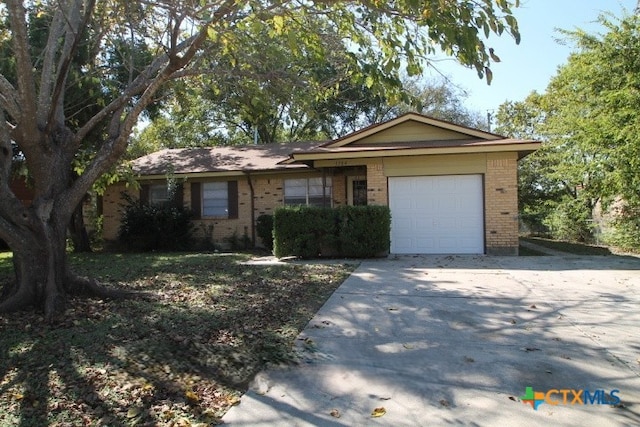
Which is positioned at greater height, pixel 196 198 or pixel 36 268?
pixel 196 198

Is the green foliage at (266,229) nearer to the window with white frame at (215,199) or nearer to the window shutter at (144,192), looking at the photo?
the window with white frame at (215,199)

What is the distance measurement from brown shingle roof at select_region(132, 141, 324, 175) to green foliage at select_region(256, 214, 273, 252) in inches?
66.4

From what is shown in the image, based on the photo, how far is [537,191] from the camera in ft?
84.2

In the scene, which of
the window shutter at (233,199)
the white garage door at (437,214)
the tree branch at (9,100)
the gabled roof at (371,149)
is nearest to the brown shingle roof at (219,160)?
the gabled roof at (371,149)

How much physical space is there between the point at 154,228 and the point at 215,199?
92.3 inches

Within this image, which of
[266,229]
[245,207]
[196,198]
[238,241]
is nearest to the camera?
[266,229]

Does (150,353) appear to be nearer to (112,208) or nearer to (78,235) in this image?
(78,235)

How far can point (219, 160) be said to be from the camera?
1794cm

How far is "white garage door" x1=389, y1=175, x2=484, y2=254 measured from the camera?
42.2 ft

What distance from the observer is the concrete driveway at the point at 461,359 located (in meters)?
3.46

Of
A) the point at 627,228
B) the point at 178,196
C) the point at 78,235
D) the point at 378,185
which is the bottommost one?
the point at 78,235

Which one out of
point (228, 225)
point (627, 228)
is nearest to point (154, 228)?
point (228, 225)

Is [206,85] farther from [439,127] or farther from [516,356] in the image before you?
[516,356]

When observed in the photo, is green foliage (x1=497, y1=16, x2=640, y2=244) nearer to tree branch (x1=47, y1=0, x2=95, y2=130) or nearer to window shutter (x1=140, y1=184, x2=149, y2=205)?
tree branch (x1=47, y1=0, x2=95, y2=130)
